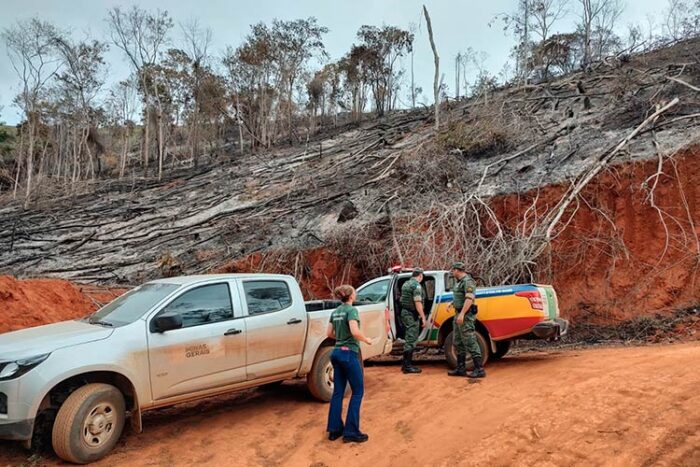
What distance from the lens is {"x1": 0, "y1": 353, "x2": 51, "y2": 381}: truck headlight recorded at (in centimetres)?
466

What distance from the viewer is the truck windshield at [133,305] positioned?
5.70m

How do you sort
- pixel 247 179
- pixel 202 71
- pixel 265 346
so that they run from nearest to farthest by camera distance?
1. pixel 265 346
2. pixel 247 179
3. pixel 202 71

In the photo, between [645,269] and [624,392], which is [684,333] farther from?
[624,392]

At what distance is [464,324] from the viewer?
766 centimetres

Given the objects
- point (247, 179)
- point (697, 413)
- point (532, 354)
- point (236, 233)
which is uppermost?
point (247, 179)

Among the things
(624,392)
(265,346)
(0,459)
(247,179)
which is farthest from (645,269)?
(247,179)

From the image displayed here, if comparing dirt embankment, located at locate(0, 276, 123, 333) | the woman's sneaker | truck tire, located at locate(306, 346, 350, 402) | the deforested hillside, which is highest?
the deforested hillside

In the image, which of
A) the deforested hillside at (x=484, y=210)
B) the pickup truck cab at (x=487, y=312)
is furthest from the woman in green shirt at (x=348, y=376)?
the deforested hillside at (x=484, y=210)

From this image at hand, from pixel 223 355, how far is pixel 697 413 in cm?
492

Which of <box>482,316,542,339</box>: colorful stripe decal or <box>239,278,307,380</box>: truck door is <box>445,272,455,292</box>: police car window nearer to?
<box>482,316,542,339</box>: colorful stripe decal

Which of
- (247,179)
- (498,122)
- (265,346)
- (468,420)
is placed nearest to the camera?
(468,420)

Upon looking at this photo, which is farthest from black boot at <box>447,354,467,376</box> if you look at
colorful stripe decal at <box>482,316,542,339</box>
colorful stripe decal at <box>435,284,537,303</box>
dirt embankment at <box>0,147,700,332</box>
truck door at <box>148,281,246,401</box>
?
dirt embankment at <box>0,147,700,332</box>

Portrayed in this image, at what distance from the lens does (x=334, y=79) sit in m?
42.4

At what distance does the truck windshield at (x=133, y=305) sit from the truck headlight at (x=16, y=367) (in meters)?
0.94
